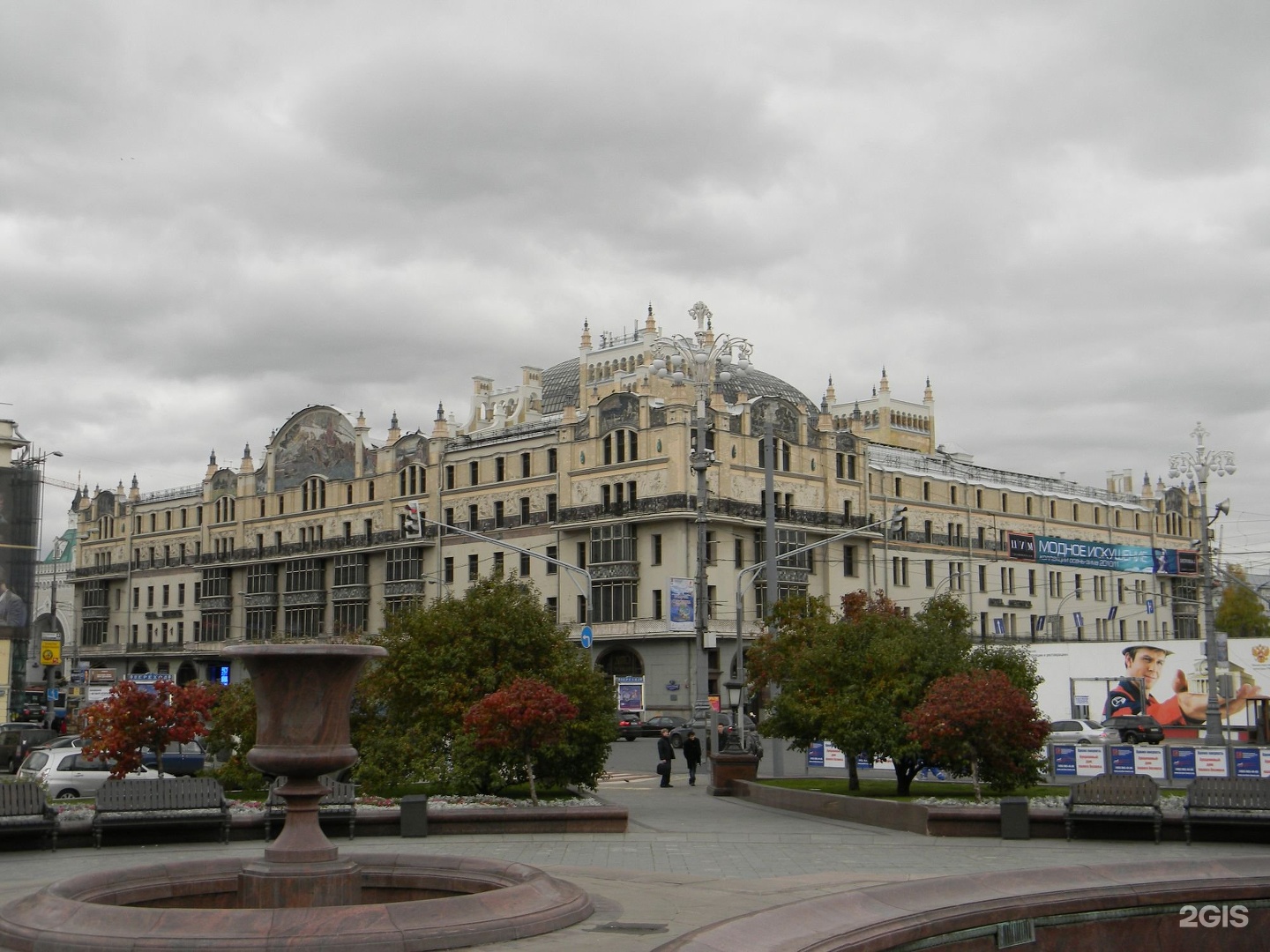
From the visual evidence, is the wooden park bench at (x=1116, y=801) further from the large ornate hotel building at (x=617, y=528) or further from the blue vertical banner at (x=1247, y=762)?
the large ornate hotel building at (x=617, y=528)

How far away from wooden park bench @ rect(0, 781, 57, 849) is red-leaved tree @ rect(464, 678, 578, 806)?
21.7ft

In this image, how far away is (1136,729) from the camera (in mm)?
51656

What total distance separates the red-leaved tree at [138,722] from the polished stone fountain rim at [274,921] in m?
9.69

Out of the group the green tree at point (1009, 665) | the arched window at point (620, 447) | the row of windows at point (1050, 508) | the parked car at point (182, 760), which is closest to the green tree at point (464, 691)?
the green tree at point (1009, 665)

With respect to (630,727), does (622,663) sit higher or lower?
higher

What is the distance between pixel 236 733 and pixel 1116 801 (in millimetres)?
15620

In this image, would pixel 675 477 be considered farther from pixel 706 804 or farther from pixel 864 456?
pixel 706 804

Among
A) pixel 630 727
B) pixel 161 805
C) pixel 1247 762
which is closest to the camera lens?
pixel 161 805

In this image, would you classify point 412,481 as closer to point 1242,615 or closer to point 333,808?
point 1242,615

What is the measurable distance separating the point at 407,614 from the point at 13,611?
42.9 m

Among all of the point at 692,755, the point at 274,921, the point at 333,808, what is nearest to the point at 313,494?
the point at 692,755

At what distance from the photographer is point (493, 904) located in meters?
11.4

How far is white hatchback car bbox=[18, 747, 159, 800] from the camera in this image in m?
27.7

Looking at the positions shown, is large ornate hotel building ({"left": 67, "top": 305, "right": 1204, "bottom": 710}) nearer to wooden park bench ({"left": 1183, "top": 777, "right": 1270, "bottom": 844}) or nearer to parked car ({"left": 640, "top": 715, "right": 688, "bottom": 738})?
parked car ({"left": 640, "top": 715, "right": 688, "bottom": 738})
